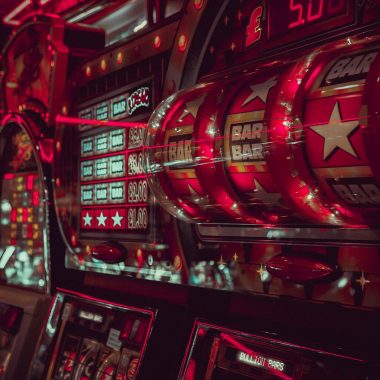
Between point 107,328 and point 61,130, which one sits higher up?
point 61,130

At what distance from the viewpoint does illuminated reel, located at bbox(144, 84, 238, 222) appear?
179 cm

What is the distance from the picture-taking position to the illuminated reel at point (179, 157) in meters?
1.79

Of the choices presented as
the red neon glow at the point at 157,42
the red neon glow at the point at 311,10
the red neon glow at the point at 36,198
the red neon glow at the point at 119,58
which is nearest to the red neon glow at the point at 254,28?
the red neon glow at the point at 311,10

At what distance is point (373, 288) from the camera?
5.14ft

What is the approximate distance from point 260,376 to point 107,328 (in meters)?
0.92

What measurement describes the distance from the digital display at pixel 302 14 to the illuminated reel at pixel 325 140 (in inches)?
7.9

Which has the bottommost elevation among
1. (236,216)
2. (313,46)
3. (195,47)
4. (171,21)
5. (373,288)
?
(373,288)

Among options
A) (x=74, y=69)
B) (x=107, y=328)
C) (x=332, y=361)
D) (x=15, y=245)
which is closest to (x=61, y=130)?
(x=74, y=69)

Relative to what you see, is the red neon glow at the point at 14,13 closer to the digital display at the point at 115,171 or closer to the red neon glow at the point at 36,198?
the red neon glow at the point at 36,198

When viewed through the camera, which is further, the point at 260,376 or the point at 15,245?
the point at 15,245

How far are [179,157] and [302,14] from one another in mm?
540

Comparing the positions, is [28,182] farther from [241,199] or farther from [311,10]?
[311,10]

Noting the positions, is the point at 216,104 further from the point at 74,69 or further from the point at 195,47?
the point at 74,69

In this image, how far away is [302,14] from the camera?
5.84 feet
